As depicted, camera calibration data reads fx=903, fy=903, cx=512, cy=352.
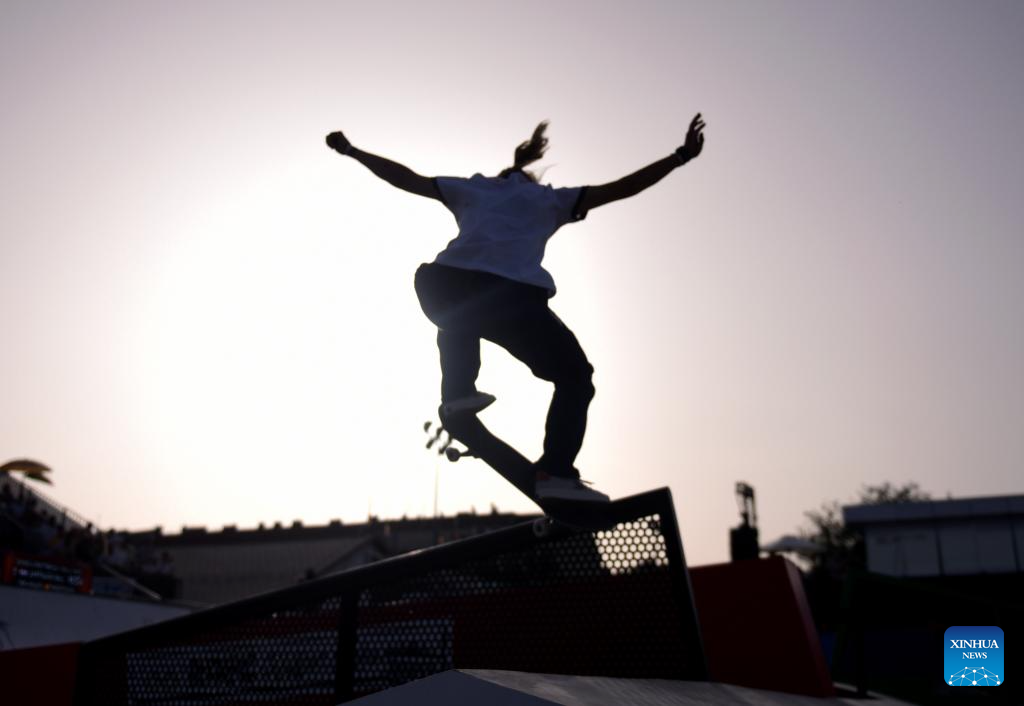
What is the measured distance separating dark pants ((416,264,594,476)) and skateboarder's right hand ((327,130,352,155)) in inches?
28.1

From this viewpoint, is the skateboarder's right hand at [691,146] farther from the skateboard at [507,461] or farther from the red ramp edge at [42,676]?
the red ramp edge at [42,676]

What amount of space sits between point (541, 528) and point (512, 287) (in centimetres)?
132

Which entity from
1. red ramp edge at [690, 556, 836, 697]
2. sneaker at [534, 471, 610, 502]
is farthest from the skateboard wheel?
red ramp edge at [690, 556, 836, 697]

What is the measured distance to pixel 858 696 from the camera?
7461mm

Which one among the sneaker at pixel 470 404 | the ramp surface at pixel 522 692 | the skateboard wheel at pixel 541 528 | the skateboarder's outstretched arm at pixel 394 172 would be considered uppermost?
the skateboarder's outstretched arm at pixel 394 172

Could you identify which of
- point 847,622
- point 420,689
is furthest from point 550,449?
point 847,622

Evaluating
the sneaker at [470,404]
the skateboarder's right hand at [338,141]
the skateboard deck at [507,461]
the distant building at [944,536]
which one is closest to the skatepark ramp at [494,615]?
the skateboard deck at [507,461]

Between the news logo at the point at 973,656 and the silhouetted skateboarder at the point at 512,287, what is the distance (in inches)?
95.5

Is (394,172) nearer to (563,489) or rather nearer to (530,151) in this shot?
(530,151)

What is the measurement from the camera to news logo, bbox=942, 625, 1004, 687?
5.06 meters

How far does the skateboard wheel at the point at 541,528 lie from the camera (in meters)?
4.49

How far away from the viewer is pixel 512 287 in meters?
3.96

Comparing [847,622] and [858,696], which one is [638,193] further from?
[847,622]

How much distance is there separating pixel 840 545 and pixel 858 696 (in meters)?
68.1
